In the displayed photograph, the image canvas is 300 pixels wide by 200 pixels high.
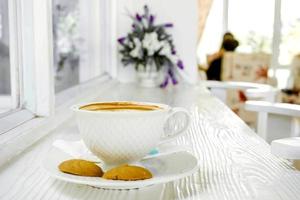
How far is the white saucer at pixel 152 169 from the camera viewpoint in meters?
0.45

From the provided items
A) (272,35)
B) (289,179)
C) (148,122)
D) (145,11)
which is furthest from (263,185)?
(272,35)

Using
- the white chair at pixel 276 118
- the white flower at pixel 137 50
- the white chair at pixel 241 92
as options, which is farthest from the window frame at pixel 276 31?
the white chair at pixel 276 118

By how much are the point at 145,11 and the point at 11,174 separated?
5.27 feet

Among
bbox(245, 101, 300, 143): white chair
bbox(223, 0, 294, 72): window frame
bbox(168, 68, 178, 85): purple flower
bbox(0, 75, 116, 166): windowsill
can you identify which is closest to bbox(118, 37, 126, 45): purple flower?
bbox(168, 68, 178, 85): purple flower

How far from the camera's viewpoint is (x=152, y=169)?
525 mm

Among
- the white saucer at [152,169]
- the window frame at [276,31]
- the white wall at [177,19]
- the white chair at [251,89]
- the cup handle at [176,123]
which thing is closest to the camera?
the white saucer at [152,169]

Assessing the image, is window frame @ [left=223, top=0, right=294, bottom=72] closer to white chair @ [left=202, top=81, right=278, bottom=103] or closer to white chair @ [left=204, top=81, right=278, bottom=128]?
white chair @ [left=204, top=81, right=278, bottom=128]

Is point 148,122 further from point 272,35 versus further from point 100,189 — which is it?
point 272,35

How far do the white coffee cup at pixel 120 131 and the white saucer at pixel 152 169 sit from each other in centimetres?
4

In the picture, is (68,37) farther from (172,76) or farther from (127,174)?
(127,174)

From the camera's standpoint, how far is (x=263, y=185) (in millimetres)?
529

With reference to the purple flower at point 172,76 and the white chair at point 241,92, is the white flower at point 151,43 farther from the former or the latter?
the white chair at point 241,92

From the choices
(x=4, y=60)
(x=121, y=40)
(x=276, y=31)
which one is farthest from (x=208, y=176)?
(x=276, y=31)

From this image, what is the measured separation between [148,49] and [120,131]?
4.99ft
